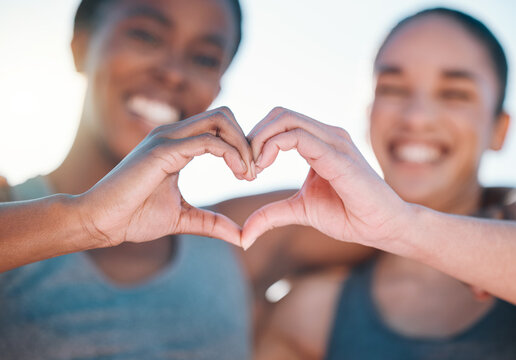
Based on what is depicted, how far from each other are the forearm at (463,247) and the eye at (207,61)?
4.64 ft

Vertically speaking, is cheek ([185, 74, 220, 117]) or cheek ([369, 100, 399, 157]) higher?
cheek ([185, 74, 220, 117])

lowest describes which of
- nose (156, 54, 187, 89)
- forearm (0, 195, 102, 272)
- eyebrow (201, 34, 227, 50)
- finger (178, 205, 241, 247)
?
finger (178, 205, 241, 247)

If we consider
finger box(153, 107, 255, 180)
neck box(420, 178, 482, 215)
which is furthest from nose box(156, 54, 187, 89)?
neck box(420, 178, 482, 215)

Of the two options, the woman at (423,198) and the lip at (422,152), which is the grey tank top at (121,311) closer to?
the woman at (423,198)

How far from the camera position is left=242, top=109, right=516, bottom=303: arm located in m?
1.01

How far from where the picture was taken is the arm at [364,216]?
3.33 ft

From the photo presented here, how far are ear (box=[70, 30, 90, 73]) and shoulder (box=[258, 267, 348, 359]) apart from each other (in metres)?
1.77

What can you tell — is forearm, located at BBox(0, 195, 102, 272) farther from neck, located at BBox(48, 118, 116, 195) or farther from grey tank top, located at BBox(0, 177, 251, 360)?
neck, located at BBox(48, 118, 116, 195)

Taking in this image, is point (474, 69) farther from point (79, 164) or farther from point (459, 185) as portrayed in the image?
point (79, 164)

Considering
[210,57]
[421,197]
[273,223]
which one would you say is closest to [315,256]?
[421,197]

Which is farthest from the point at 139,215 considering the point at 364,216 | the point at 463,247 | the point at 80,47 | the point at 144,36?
the point at 80,47

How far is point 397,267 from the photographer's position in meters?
2.03

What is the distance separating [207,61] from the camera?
2.08m

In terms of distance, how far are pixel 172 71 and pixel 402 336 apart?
1.69 metres
